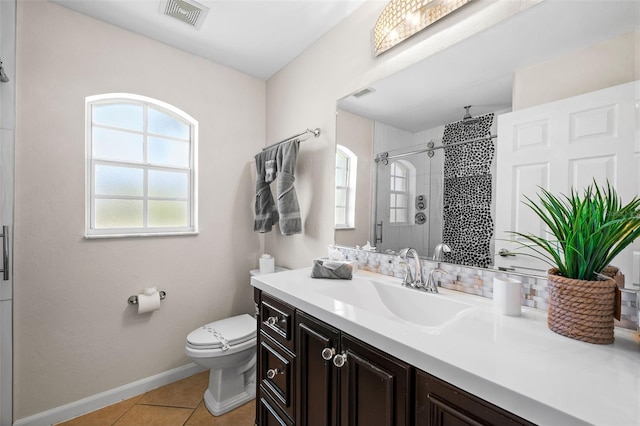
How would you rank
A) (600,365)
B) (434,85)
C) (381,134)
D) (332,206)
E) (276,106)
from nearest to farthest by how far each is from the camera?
(600,365) < (434,85) < (381,134) < (332,206) < (276,106)

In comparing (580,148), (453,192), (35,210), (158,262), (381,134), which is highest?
(381,134)

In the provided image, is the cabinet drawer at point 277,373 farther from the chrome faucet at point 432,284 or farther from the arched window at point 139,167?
the arched window at point 139,167

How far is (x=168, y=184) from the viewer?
6.86ft

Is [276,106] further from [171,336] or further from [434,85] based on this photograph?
[171,336]

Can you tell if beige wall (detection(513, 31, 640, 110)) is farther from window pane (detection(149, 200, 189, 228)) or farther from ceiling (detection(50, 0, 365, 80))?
window pane (detection(149, 200, 189, 228))

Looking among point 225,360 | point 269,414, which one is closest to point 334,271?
point 269,414

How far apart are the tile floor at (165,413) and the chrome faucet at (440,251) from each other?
1478mm

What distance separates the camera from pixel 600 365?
1.89 ft

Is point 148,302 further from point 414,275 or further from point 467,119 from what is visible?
point 467,119

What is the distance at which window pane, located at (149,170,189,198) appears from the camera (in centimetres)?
203

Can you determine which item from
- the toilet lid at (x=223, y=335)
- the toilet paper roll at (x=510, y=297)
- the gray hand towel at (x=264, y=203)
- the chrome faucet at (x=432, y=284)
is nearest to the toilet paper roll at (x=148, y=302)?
the toilet lid at (x=223, y=335)

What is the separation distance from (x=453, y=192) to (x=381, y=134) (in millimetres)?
518

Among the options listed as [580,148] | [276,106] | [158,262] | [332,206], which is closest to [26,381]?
[158,262]

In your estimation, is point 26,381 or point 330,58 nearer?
point 26,381
